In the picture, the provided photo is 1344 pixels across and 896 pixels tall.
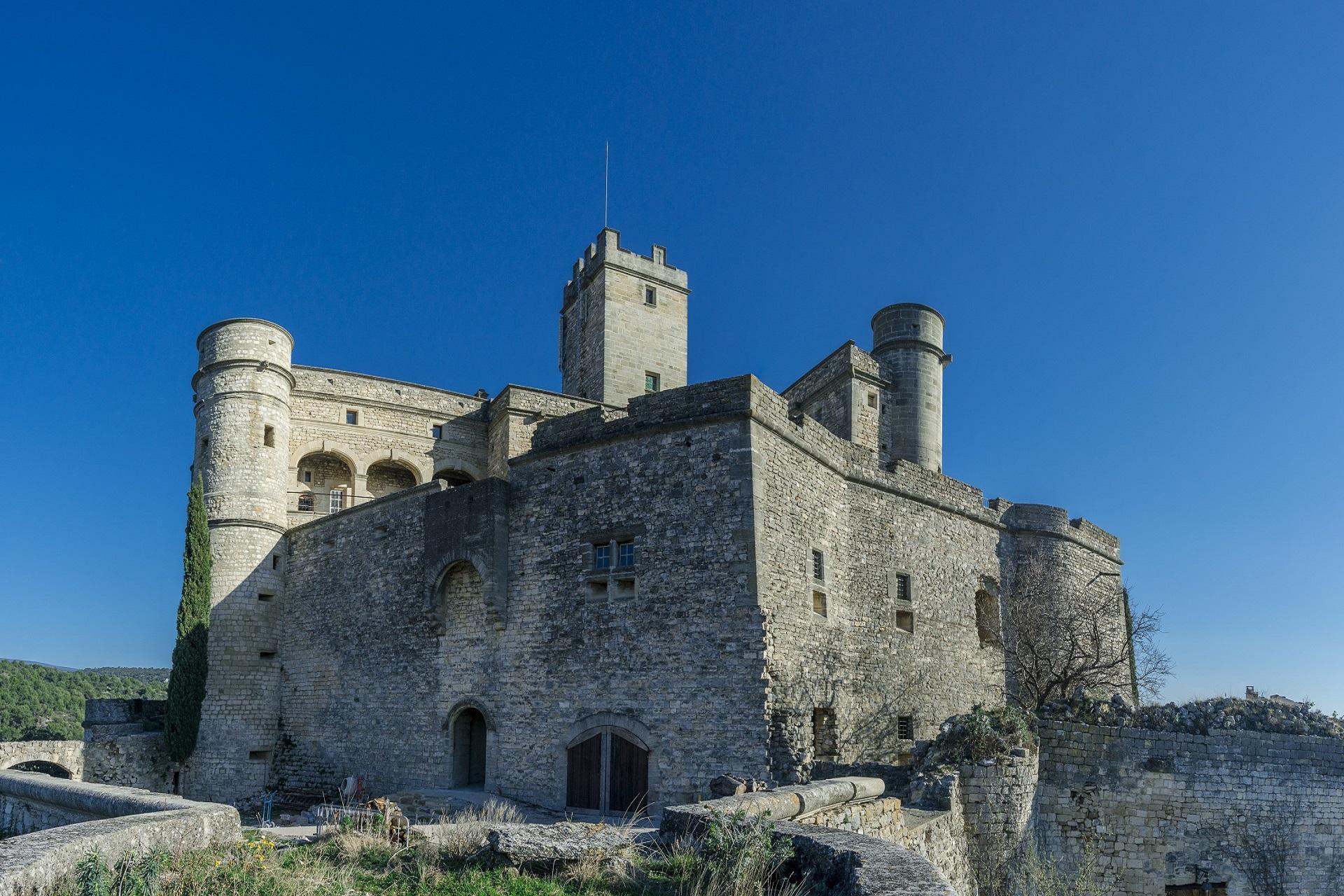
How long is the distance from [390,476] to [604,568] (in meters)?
12.9

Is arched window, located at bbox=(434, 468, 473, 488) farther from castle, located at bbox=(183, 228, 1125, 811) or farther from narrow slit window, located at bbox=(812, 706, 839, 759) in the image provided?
narrow slit window, located at bbox=(812, 706, 839, 759)

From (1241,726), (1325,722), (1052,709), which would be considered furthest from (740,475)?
(1325,722)

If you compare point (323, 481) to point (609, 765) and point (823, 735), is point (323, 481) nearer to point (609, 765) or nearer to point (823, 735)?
point (609, 765)

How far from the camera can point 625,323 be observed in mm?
29234

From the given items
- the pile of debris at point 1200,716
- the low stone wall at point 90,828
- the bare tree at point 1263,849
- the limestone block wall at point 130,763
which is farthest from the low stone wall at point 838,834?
the limestone block wall at point 130,763

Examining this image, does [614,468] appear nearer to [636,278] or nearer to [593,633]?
[593,633]

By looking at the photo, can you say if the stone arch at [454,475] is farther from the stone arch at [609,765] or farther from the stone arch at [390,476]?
the stone arch at [609,765]

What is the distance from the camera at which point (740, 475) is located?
16406 millimetres

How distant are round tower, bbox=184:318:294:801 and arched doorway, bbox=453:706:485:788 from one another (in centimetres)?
753

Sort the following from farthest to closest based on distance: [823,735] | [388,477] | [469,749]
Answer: [388,477] < [469,749] < [823,735]

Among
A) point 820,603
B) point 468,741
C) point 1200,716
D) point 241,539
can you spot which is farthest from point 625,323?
point 1200,716

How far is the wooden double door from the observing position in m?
16.2

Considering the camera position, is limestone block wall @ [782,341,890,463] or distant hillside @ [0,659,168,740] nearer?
limestone block wall @ [782,341,890,463]

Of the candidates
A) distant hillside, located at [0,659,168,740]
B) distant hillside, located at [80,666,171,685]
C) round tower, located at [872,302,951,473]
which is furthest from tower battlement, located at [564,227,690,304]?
distant hillside, located at [80,666,171,685]
